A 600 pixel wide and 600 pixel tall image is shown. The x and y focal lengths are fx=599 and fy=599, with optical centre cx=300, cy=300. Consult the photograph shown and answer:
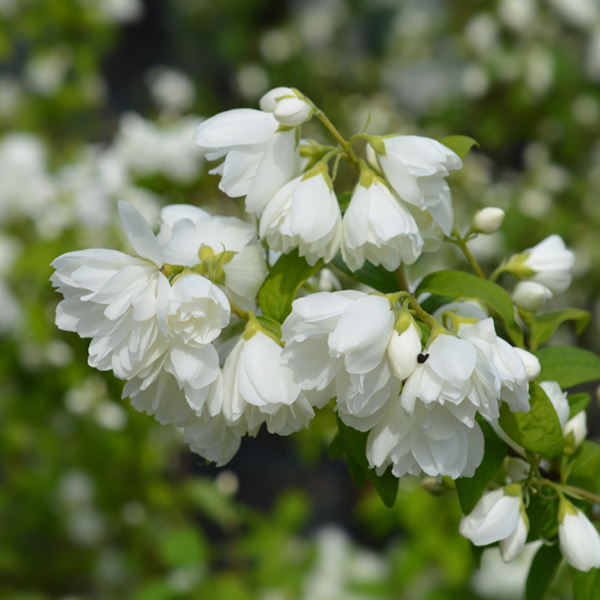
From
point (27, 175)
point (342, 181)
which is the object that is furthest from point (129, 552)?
point (342, 181)

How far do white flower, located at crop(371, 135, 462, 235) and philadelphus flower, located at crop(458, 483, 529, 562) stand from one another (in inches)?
10.5

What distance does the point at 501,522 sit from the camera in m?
0.54

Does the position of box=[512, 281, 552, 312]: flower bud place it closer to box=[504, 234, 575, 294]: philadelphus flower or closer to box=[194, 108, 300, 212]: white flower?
box=[504, 234, 575, 294]: philadelphus flower

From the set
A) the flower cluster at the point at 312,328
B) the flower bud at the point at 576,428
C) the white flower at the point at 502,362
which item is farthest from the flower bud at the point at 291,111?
the flower bud at the point at 576,428

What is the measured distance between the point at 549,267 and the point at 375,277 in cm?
21

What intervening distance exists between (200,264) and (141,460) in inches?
50.9

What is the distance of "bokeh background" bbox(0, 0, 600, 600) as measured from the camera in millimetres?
1616

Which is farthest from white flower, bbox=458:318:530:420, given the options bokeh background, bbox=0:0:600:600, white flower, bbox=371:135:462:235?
bokeh background, bbox=0:0:600:600

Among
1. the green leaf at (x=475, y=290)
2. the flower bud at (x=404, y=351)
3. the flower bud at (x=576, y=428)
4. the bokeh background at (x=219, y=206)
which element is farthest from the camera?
the bokeh background at (x=219, y=206)

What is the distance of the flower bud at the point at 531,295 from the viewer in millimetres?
619

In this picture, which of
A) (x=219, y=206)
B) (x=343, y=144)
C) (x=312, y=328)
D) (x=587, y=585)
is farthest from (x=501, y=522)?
(x=219, y=206)

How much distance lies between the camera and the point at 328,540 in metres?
2.31

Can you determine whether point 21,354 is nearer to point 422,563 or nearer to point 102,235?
point 102,235

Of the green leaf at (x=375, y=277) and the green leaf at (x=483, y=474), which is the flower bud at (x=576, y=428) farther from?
the green leaf at (x=375, y=277)
